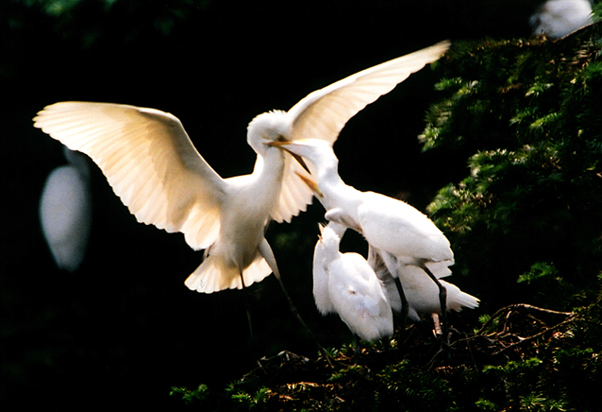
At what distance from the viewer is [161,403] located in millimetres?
2164

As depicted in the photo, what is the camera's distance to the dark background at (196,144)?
2164mm

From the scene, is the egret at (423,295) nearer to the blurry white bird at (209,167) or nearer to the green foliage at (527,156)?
the green foliage at (527,156)

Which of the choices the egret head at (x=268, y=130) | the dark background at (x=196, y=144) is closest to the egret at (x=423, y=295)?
the egret head at (x=268, y=130)

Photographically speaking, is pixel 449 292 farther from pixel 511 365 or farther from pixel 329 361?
pixel 511 365

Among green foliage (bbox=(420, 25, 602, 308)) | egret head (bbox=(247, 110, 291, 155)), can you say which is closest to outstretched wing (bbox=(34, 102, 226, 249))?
egret head (bbox=(247, 110, 291, 155))

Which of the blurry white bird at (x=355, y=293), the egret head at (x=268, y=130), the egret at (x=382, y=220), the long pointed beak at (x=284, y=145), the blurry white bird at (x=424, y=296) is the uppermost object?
the egret head at (x=268, y=130)

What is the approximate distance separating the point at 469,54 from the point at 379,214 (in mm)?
629

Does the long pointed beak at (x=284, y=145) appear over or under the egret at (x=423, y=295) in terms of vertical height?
over

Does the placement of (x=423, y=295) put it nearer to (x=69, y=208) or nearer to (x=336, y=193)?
(x=336, y=193)

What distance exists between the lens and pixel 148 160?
1434 millimetres

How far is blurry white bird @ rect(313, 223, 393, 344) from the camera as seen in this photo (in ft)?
4.25

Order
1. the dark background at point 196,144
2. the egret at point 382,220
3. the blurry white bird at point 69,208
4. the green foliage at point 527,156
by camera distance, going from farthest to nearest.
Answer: the blurry white bird at point 69,208 < the dark background at point 196,144 < the green foliage at point 527,156 < the egret at point 382,220

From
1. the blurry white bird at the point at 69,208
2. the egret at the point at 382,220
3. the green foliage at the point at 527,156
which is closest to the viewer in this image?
the egret at the point at 382,220

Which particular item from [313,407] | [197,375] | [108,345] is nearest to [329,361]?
[313,407]
